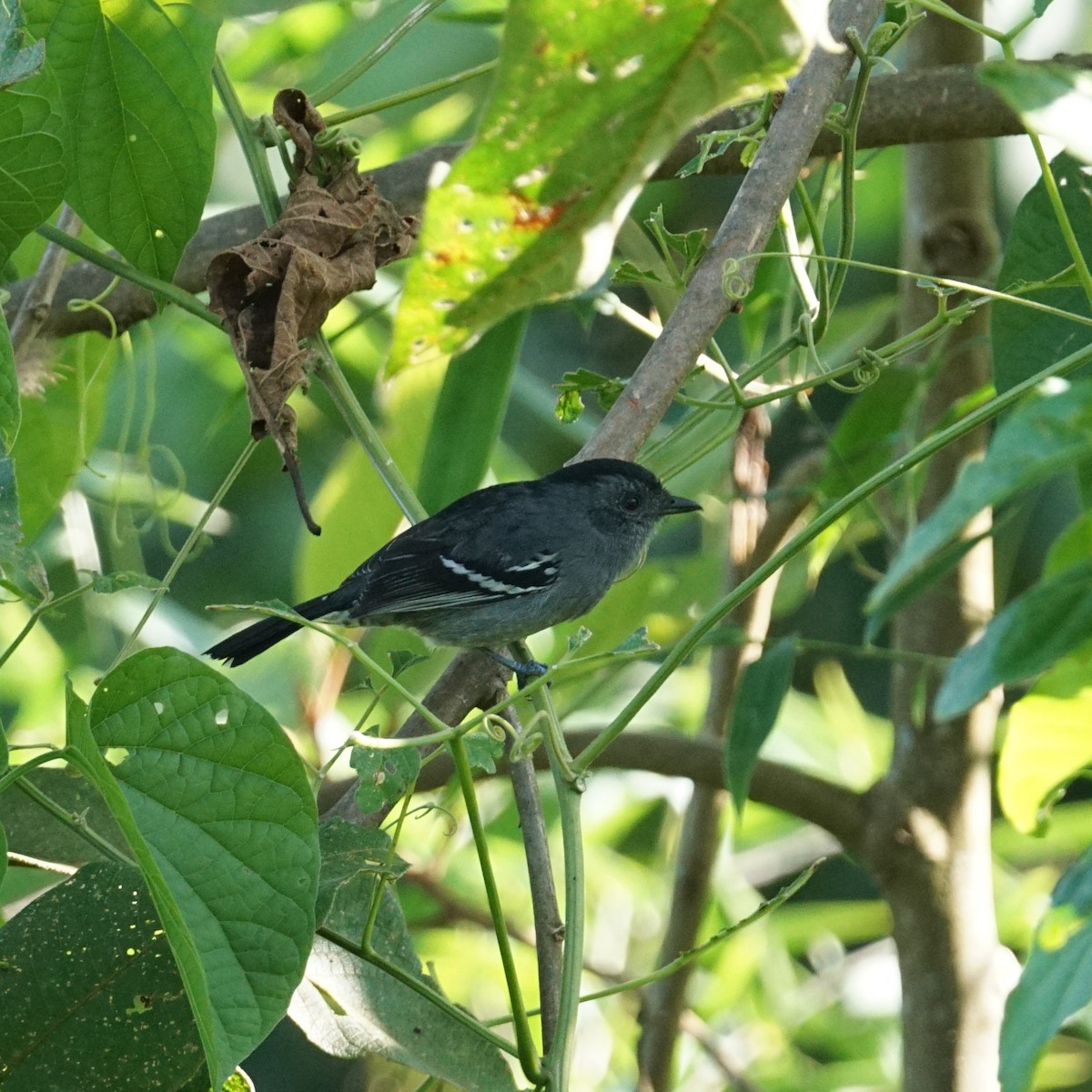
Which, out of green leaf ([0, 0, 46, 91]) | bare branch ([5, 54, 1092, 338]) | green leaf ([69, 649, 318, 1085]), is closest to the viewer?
green leaf ([69, 649, 318, 1085])

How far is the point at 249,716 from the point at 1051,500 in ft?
13.9

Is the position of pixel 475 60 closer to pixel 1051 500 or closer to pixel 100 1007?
pixel 1051 500

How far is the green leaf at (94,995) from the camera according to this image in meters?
1.33

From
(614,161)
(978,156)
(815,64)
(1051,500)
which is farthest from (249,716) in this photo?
(1051,500)

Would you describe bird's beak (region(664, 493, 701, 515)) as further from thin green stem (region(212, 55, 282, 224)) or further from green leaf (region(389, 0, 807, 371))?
green leaf (region(389, 0, 807, 371))

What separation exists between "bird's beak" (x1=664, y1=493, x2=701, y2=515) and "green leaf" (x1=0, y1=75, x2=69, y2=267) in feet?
6.64

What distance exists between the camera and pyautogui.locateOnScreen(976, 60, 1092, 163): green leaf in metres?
0.79

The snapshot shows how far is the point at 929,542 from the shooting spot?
0.71 m

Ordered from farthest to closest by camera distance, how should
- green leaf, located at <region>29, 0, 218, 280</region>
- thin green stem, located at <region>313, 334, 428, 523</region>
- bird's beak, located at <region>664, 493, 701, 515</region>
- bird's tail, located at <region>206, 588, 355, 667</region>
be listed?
1. bird's beak, located at <region>664, 493, 701, 515</region>
2. bird's tail, located at <region>206, 588, 355, 667</region>
3. thin green stem, located at <region>313, 334, 428, 523</region>
4. green leaf, located at <region>29, 0, 218, 280</region>

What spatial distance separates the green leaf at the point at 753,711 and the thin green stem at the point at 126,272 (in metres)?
1.06

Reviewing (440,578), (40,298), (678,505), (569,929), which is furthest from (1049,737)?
(440,578)

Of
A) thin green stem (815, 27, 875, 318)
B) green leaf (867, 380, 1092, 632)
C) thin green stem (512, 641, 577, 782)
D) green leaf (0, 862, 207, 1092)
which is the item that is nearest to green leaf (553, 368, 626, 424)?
thin green stem (815, 27, 875, 318)

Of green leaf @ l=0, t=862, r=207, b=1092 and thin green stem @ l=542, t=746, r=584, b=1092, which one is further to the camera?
green leaf @ l=0, t=862, r=207, b=1092

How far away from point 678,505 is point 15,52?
2.26m
